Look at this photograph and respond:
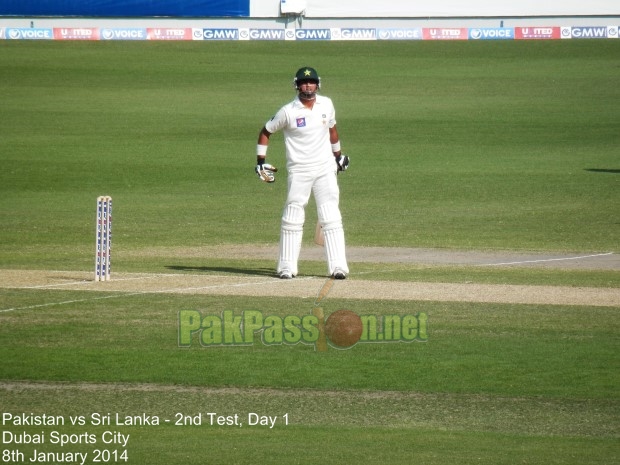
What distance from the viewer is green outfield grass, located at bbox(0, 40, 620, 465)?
A: 7993 mm

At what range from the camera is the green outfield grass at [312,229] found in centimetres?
799

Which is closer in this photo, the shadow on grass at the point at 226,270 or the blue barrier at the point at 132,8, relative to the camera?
the shadow on grass at the point at 226,270

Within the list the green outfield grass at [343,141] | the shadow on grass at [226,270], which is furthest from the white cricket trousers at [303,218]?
the green outfield grass at [343,141]

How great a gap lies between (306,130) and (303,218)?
885 mm

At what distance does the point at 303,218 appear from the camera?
42.1ft

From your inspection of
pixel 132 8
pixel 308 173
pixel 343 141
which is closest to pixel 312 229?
pixel 308 173

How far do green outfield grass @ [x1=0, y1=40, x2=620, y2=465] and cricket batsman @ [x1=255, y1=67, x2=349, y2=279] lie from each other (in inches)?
30.6

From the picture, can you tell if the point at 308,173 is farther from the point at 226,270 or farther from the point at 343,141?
the point at 343,141

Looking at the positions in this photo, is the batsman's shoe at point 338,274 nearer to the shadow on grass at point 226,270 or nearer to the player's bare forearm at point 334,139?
the shadow on grass at point 226,270

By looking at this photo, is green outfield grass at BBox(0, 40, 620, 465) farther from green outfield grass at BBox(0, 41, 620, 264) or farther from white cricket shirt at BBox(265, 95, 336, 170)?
white cricket shirt at BBox(265, 95, 336, 170)

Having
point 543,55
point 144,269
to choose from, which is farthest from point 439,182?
point 543,55

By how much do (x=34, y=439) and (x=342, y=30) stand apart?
38.3 metres

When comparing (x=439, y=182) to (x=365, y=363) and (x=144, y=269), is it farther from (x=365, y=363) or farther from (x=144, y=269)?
(x=365, y=363)

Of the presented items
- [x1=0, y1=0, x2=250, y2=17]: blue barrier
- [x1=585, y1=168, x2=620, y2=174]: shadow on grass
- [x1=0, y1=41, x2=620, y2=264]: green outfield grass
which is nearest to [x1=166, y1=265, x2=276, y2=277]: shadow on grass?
[x1=0, y1=41, x2=620, y2=264]: green outfield grass
